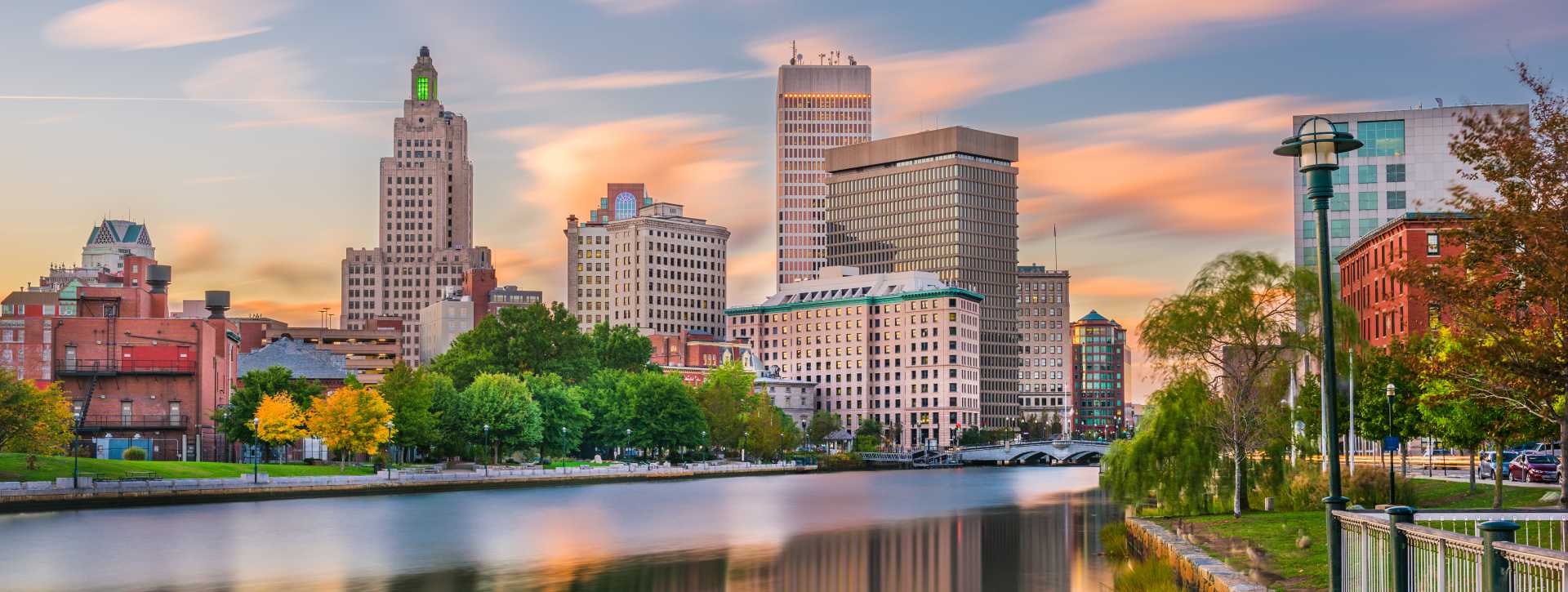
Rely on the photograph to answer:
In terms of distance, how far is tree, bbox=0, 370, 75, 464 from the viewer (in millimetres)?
84438

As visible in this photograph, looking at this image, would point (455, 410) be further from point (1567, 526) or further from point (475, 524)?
point (1567, 526)

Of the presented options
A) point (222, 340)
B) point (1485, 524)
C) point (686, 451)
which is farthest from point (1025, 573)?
point (686, 451)

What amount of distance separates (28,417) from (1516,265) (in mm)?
83876

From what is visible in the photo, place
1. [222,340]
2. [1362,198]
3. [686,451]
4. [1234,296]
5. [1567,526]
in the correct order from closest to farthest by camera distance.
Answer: [1567,526], [1234,296], [222,340], [1362,198], [686,451]

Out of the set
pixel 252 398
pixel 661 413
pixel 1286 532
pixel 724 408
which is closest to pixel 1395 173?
pixel 724 408

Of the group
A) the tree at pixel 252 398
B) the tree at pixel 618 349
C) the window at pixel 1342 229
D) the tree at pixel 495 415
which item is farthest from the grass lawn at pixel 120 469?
the window at pixel 1342 229

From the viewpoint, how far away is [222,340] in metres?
125

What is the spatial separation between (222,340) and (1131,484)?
94.6m

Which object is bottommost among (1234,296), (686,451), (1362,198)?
(686,451)

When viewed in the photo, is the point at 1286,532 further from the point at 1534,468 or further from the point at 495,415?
the point at 495,415

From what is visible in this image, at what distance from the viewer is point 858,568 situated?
52062 mm

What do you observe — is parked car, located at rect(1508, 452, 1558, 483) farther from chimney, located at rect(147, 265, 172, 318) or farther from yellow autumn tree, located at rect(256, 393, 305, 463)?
chimney, located at rect(147, 265, 172, 318)

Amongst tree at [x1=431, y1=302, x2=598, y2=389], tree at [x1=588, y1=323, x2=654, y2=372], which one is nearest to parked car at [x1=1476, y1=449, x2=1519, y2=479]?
tree at [x1=431, y1=302, x2=598, y2=389]

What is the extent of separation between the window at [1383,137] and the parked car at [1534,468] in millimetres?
81379
